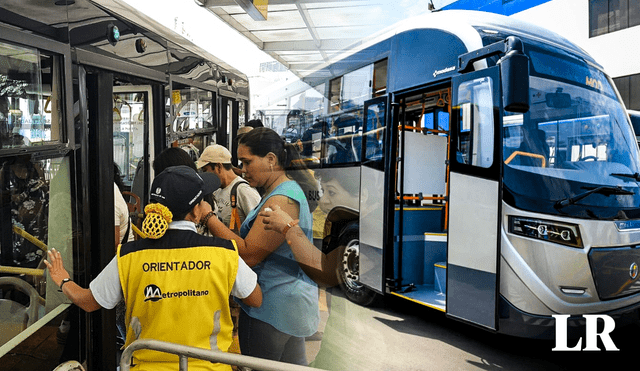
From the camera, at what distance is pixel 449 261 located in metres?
3.63

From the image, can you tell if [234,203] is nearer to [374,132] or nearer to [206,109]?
[206,109]

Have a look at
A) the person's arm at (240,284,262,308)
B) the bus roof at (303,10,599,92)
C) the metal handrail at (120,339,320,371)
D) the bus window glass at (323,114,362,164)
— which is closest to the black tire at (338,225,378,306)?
the bus window glass at (323,114,362,164)

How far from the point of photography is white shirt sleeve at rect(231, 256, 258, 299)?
157 centimetres

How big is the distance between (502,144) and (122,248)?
8.86 ft

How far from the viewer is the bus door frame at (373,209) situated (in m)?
4.14

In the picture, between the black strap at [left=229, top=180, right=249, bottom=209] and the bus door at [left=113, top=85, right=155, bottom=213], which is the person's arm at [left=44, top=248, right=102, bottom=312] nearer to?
the bus door at [left=113, top=85, right=155, bottom=213]

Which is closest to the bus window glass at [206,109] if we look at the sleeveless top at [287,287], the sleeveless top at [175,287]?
the sleeveless top at [287,287]

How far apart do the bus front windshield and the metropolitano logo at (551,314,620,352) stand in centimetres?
72

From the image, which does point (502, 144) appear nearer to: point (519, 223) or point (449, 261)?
point (519, 223)

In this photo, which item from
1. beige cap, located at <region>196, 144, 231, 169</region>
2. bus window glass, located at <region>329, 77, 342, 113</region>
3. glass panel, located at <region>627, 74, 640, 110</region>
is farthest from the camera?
glass panel, located at <region>627, 74, 640, 110</region>

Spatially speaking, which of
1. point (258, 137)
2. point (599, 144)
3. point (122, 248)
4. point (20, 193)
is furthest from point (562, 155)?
point (20, 193)

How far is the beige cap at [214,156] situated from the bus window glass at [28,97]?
582 millimetres

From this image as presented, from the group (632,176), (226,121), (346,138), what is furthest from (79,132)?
(632,176)

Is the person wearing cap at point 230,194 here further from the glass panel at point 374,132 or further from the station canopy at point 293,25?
the glass panel at point 374,132
